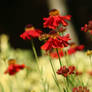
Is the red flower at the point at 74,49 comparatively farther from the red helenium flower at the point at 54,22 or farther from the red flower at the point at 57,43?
the red flower at the point at 57,43

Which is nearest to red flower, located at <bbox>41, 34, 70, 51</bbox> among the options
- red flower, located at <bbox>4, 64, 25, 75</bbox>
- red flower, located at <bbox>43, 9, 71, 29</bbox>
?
red flower, located at <bbox>43, 9, 71, 29</bbox>

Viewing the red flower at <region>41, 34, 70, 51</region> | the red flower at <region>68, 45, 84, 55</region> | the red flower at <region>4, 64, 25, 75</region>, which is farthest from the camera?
the red flower at <region>68, 45, 84, 55</region>

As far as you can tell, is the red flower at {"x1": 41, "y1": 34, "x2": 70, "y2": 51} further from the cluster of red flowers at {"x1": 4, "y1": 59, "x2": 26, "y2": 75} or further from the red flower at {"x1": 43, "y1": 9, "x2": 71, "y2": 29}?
the cluster of red flowers at {"x1": 4, "y1": 59, "x2": 26, "y2": 75}

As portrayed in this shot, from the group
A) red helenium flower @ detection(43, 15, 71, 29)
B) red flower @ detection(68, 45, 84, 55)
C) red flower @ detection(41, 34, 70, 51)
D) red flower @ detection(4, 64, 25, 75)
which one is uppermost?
red helenium flower @ detection(43, 15, 71, 29)

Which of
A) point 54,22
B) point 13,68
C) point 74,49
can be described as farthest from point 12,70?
point 54,22

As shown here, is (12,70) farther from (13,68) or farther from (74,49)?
(74,49)

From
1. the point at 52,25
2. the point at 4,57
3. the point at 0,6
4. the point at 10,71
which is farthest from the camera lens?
the point at 0,6

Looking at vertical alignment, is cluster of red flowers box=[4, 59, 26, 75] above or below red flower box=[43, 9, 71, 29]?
below

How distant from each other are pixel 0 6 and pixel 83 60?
3.11 metres

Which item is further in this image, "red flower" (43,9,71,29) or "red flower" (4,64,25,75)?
"red flower" (4,64,25,75)

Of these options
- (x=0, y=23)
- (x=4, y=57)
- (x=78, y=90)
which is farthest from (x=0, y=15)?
(x=78, y=90)

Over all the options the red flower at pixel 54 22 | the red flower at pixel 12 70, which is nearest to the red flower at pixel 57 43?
the red flower at pixel 54 22

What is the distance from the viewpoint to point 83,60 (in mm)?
3475

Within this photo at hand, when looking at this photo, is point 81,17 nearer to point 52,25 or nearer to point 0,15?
point 0,15
